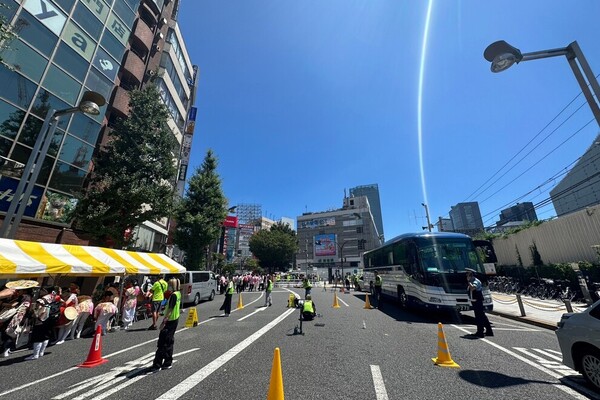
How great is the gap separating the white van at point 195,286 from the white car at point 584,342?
52.6 ft

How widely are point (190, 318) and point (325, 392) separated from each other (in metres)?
7.80

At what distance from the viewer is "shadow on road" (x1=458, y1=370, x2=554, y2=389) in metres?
4.53

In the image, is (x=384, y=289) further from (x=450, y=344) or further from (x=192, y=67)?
(x=192, y=67)

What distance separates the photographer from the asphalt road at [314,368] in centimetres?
427

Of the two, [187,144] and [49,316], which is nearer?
[49,316]

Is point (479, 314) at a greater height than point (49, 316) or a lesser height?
lesser

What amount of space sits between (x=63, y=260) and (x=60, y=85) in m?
11.4

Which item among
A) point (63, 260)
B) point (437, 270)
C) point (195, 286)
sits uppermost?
point (63, 260)

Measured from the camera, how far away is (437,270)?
10.5 meters

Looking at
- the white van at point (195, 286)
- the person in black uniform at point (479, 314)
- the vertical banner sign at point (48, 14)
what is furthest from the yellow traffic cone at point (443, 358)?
the vertical banner sign at point (48, 14)

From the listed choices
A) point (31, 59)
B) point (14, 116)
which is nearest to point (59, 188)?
point (14, 116)

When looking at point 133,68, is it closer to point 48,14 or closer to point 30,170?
point 48,14

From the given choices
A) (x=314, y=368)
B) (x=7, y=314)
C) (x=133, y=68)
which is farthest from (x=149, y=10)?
(x=314, y=368)

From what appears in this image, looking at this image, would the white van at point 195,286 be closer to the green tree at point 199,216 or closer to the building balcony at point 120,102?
the green tree at point 199,216
